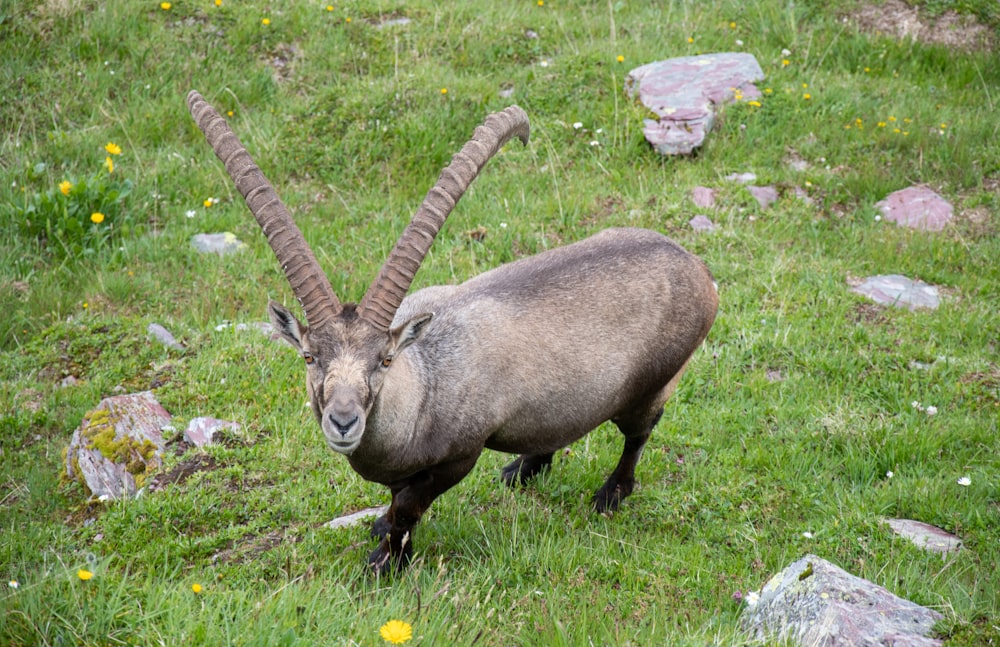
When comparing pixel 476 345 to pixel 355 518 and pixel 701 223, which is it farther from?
pixel 701 223

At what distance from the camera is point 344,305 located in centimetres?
535

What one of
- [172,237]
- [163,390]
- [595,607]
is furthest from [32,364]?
[595,607]

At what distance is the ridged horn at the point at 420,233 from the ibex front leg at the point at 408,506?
1.11 meters

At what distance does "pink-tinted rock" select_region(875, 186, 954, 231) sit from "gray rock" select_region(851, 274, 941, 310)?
2.81 feet

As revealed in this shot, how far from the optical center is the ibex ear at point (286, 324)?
5.23 metres

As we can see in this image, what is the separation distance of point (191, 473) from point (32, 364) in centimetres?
221

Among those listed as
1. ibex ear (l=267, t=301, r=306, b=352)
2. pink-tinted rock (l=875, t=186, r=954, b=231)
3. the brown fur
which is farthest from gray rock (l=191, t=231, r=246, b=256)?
pink-tinted rock (l=875, t=186, r=954, b=231)

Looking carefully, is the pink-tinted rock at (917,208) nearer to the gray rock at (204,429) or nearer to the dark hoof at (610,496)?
the dark hoof at (610,496)

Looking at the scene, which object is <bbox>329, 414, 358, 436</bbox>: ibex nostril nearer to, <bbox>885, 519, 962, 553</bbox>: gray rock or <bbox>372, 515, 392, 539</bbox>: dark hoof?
<bbox>372, 515, 392, 539</bbox>: dark hoof

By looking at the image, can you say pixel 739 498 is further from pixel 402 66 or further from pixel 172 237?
pixel 402 66

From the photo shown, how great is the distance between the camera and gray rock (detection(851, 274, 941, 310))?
888 cm

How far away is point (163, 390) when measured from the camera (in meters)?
7.55

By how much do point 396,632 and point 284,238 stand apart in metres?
2.23

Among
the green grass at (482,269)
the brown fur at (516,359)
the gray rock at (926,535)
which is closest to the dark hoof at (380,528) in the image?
the brown fur at (516,359)
